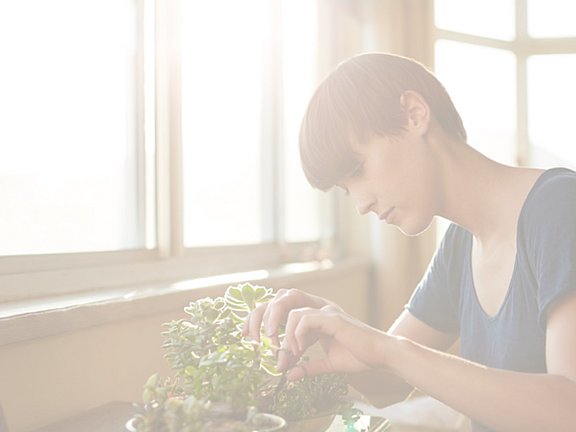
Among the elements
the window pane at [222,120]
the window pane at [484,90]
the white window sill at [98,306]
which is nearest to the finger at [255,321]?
the white window sill at [98,306]

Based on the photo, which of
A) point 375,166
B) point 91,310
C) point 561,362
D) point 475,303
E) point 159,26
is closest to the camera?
point 561,362

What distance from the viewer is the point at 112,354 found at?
1.75m

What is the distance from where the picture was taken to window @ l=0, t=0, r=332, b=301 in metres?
1.88

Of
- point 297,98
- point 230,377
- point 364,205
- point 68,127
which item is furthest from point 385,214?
point 297,98

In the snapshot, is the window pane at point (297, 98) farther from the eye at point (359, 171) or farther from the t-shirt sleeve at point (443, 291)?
the eye at point (359, 171)

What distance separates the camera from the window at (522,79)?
430 cm

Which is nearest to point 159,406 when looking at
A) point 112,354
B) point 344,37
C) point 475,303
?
point 475,303

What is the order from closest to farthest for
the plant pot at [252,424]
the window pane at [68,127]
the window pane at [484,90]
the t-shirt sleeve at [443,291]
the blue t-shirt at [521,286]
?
the plant pot at [252,424] < the blue t-shirt at [521,286] < the t-shirt sleeve at [443,291] < the window pane at [68,127] < the window pane at [484,90]

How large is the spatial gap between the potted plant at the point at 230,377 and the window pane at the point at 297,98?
7.73 ft

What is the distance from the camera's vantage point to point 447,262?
1.60 meters

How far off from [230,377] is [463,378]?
330 millimetres

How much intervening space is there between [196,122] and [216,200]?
31 centimetres

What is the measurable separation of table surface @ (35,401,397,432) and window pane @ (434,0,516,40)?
322 centimetres

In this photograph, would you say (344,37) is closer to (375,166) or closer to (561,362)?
(375,166)
